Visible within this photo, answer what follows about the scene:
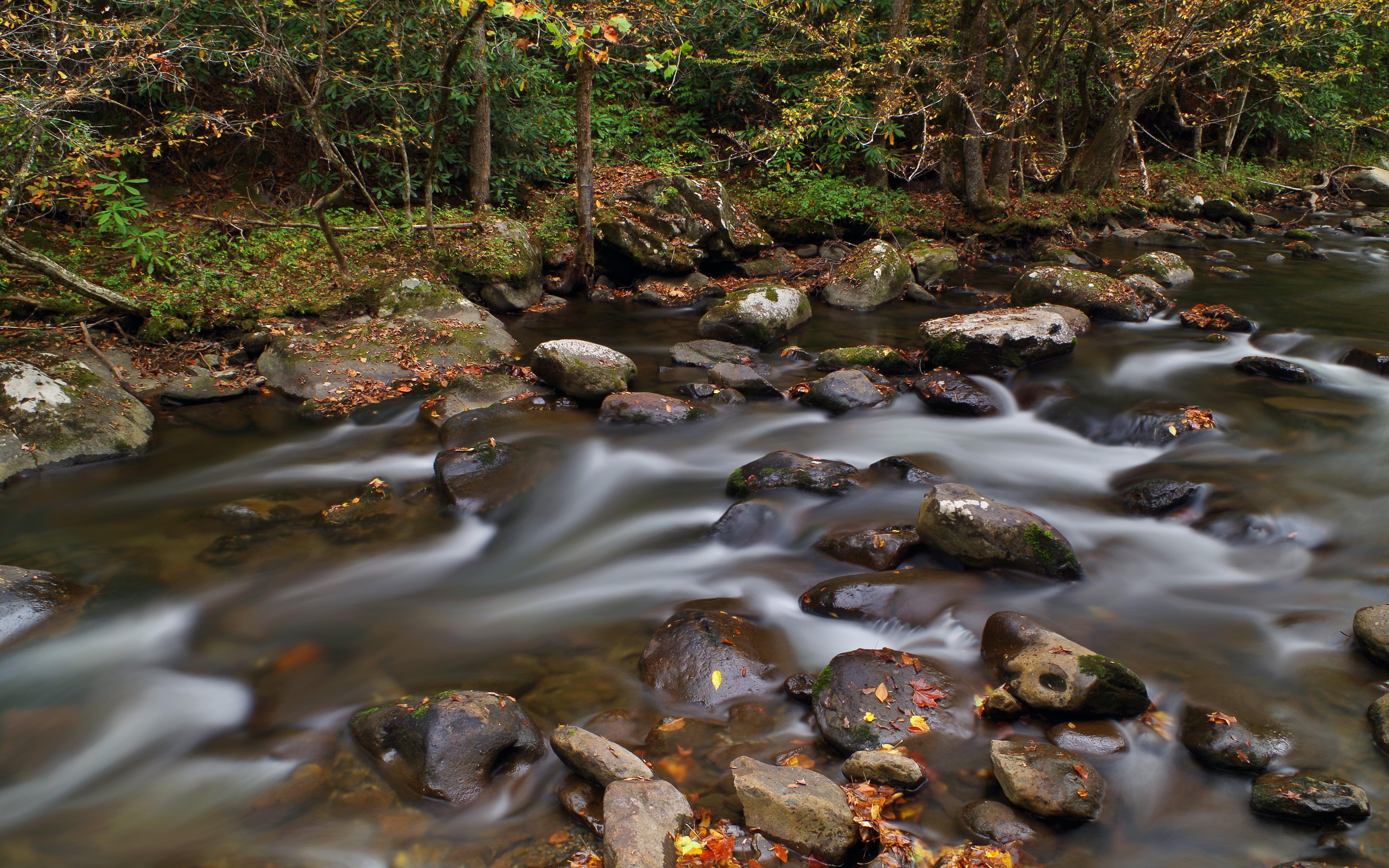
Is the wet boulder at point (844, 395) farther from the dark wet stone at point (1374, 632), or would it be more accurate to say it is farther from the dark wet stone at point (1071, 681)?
the dark wet stone at point (1374, 632)

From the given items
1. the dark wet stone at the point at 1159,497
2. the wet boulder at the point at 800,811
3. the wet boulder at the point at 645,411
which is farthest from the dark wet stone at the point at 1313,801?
the wet boulder at the point at 645,411

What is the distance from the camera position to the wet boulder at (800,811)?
308 cm

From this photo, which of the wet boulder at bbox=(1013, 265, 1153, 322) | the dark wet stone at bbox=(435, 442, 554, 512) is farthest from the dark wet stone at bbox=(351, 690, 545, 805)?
the wet boulder at bbox=(1013, 265, 1153, 322)

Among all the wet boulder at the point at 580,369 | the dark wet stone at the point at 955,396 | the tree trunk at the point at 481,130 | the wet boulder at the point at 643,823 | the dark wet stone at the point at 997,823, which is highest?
the tree trunk at the point at 481,130

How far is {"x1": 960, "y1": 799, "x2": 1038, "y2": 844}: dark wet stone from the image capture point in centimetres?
318

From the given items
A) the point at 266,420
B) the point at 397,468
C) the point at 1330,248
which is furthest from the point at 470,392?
the point at 1330,248

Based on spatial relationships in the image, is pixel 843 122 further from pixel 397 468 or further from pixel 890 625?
pixel 890 625

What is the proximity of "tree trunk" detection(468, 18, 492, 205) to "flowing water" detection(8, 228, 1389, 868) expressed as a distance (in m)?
5.68

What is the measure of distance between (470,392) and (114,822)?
5159 millimetres

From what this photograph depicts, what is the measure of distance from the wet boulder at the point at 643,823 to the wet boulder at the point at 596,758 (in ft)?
0.31

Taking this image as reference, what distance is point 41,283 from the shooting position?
862cm

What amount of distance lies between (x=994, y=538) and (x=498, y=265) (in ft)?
27.7

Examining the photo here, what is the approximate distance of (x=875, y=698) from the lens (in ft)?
12.9

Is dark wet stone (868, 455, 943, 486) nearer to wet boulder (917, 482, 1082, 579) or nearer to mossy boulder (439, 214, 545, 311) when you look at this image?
wet boulder (917, 482, 1082, 579)
